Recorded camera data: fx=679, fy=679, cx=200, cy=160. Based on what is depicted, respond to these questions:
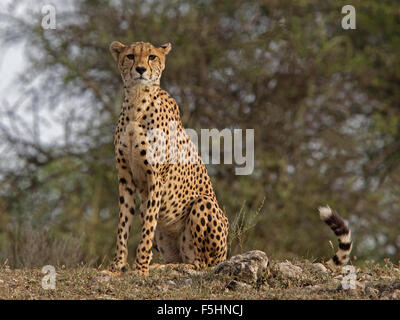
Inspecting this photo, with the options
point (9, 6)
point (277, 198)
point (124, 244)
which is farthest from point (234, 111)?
point (124, 244)

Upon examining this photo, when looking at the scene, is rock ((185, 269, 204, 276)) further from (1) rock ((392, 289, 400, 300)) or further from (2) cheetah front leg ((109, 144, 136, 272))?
(1) rock ((392, 289, 400, 300))

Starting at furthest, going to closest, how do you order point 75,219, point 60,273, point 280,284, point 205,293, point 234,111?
point 234,111 < point 75,219 < point 60,273 < point 280,284 < point 205,293

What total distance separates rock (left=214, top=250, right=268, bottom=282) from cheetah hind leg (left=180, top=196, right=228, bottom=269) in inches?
24.4

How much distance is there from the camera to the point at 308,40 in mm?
10039

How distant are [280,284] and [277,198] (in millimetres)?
5541

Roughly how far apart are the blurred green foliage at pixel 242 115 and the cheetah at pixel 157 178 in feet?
13.3

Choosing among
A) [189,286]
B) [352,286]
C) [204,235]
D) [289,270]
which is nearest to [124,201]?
[204,235]

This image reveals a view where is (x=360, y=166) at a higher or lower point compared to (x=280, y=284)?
higher

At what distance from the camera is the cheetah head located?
4.33m

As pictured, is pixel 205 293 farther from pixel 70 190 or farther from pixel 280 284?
pixel 70 190

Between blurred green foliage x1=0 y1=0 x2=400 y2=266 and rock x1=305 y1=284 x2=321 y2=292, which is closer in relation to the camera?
rock x1=305 y1=284 x2=321 y2=292

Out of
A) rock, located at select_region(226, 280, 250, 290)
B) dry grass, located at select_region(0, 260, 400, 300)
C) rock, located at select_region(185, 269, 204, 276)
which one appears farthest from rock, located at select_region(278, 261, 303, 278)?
rock, located at select_region(185, 269, 204, 276)

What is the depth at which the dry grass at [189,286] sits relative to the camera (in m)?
3.69

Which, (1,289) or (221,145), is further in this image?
(221,145)
